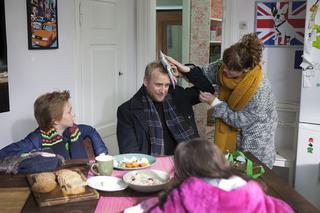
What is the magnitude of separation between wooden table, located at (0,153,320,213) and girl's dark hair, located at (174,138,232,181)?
49 cm

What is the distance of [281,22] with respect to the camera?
347 centimetres

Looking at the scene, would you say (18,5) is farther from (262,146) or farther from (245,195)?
(245,195)

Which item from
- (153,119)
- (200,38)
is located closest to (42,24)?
(153,119)

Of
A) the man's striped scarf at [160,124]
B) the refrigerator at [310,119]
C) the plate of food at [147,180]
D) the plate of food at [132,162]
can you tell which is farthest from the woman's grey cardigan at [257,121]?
the plate of food at [147,180]

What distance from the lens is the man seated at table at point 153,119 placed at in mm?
2313

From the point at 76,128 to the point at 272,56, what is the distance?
205 cm

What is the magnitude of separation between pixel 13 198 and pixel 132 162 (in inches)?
21.9

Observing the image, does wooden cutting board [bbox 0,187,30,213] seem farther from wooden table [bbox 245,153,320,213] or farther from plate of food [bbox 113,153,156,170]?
wooden table [bbox 245,153,320,213]

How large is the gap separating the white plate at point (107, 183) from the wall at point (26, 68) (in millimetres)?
1228

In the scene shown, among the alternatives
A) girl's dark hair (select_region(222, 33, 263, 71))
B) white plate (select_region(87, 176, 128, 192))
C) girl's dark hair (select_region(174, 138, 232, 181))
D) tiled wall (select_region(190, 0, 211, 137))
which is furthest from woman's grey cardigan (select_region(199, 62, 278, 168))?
tiled wall (select_region(190, 0, 211, 137))

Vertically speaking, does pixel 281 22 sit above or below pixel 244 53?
above

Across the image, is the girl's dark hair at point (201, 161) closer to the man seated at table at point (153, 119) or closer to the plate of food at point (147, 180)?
the plate of food at point (147, 180)

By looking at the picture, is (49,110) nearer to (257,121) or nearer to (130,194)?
(130,194)

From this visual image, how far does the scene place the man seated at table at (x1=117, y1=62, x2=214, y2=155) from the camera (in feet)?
7.59
